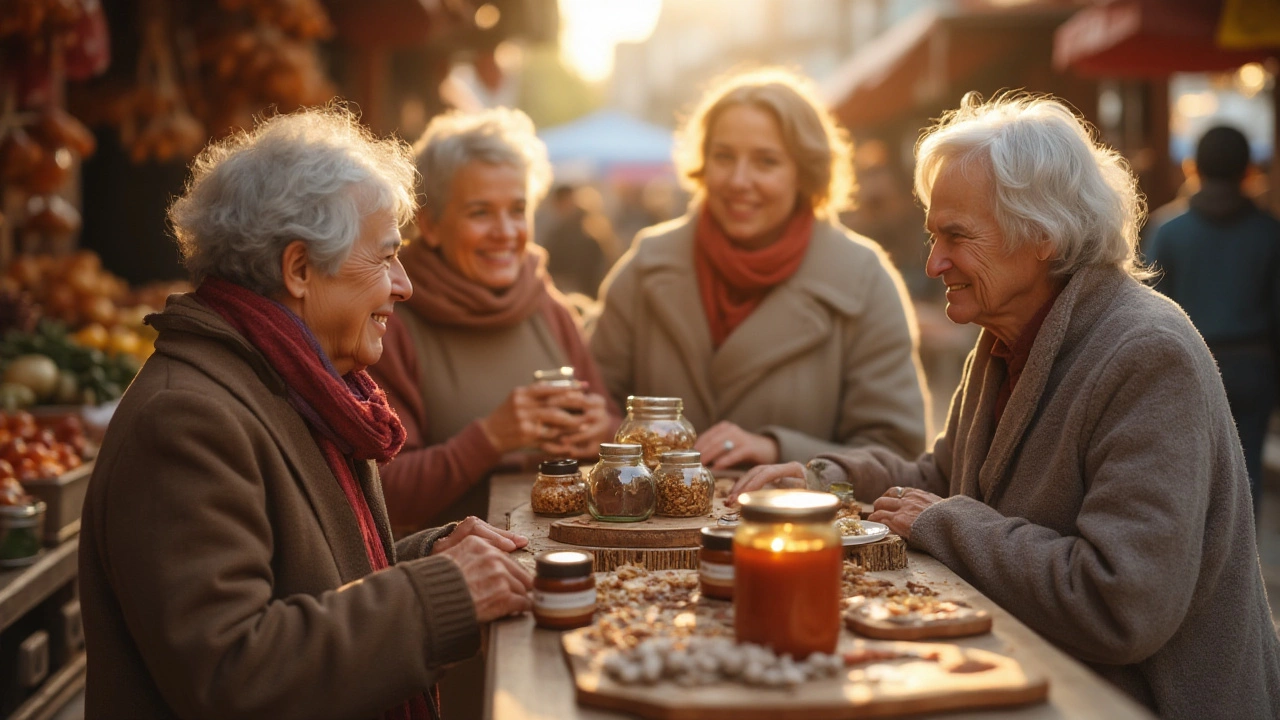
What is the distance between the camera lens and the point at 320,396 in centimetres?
228

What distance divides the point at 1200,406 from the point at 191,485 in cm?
177

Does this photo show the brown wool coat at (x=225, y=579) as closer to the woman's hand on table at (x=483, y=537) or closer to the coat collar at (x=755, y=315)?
the woman's hand on table at (x=483, y=537)

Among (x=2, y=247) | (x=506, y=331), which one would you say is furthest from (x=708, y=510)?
(x=2, y=247)

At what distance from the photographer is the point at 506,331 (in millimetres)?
4059

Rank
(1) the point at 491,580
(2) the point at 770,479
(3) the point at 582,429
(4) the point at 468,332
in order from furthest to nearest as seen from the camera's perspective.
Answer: (4) the point at 468,332, (3) the point at 582,429, (2) the point at 770,479, (1) the point at 491,580

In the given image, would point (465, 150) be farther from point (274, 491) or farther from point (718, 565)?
point (718, 565)

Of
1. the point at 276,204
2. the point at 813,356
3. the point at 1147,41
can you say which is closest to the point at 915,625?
the point at 276,204

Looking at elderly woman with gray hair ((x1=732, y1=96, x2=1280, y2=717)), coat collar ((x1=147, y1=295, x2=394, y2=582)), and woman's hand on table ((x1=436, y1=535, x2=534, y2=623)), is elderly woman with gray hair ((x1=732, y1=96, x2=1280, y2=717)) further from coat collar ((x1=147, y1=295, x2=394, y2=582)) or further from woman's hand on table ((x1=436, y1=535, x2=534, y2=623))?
coat collar ((x1=147, y1=295, x2=394, y2=582))

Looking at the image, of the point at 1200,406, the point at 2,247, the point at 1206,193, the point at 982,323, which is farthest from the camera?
the point at 1206,193

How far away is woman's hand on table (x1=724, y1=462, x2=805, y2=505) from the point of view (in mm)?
3008

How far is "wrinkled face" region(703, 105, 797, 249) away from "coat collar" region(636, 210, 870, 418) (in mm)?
194

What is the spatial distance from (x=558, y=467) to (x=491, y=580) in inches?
29.1

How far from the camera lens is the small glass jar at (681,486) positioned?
2779mm

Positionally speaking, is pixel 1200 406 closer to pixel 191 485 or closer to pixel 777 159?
pixel 191 485
